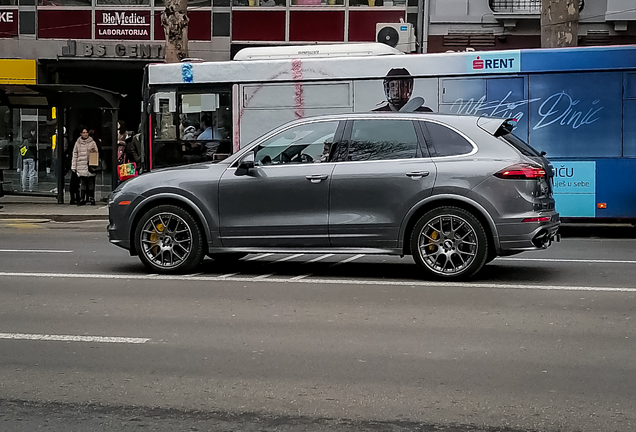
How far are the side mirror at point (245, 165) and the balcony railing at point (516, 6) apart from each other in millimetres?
16624

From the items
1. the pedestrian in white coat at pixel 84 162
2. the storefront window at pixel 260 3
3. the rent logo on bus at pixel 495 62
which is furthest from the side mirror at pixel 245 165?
the storefront window at pixel 260 3

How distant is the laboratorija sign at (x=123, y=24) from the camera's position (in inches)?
1038

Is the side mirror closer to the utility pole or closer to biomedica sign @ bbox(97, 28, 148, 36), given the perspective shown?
the utility pole

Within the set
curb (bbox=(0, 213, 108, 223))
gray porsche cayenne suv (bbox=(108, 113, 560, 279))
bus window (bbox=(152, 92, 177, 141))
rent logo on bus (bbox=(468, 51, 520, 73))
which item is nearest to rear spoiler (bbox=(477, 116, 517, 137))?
gray porsche cayenne suv (bbox=(108, 113, 560, 279))

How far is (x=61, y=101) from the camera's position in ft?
72.1

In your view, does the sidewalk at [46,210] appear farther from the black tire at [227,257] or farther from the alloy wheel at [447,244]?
the alloy wheel at [447,244]

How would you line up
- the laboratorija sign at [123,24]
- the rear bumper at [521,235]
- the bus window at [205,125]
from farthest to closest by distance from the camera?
the laboratorija sign at [123,24] → the bus window at [205,125] → the rear bumper at [521,235]

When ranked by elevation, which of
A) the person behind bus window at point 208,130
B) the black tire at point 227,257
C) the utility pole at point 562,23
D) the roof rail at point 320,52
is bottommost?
the black tire at point 227,257

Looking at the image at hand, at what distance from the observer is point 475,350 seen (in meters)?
6.47

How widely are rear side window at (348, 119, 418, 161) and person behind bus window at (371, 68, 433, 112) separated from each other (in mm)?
5668

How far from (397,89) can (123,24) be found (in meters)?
13.2

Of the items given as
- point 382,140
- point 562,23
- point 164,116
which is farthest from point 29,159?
point 382,140

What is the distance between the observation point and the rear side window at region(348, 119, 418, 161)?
9648 millimetres

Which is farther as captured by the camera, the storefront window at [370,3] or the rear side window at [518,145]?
the storefront window at [370,3]
